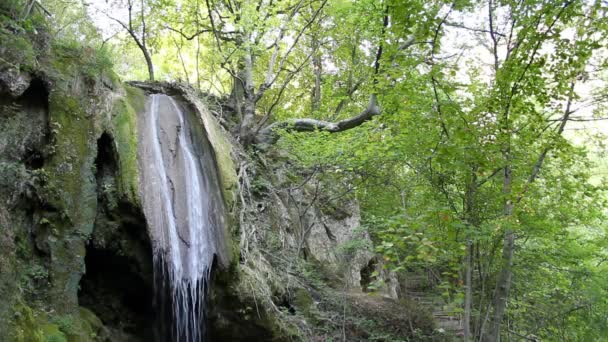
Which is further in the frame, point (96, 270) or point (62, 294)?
point (96, 270)

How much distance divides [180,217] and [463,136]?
4084 mm

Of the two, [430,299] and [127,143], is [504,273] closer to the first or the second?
[430,299]

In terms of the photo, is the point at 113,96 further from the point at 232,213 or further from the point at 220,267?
the point at 220,267

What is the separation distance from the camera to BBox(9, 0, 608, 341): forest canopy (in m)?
5.02

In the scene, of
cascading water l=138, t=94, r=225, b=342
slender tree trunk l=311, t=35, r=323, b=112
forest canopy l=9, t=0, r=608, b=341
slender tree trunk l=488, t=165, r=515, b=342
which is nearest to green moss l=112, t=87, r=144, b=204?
cascading water l=138, t=94, r=225, b=342

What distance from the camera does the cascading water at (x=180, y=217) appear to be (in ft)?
19.1

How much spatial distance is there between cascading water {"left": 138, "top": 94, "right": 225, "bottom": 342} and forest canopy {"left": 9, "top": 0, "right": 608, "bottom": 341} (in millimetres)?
2029

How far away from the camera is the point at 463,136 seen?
16.4ft

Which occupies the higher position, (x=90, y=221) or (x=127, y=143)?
(x=127, y=143)

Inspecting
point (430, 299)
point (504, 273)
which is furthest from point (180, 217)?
point (430, 299)

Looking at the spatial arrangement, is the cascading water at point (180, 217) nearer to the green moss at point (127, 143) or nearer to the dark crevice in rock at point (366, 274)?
the green moss at point (127, 143)

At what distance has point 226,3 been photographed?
38.4 feet

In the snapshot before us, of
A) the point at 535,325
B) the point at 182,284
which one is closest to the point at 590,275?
the point at 535,325

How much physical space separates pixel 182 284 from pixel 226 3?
28.0ft
